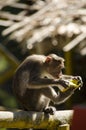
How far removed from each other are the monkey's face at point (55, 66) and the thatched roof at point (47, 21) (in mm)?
2594

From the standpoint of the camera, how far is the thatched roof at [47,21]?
1126 cm

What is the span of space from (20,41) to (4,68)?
5.63ft

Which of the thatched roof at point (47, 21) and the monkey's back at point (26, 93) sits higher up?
the monkey's back at point (26, 93)

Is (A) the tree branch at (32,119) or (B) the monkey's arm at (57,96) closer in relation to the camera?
(A) the tree branch at (32,119)

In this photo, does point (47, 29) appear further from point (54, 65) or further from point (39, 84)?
point (39, 84)

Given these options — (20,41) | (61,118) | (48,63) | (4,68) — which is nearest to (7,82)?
(4,68)

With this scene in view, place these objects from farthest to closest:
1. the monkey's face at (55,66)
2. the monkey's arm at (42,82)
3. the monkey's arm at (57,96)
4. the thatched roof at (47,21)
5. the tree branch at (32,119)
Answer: the thatched roof at (47,21)
the monkey's face at (55,66)
the monkey's arm at (57,96)
the monkey's arm at (42,82)
the tree branch at (32,119)

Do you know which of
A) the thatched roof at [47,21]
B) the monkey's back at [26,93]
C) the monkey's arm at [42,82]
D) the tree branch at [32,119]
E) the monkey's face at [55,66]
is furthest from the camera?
the thatched roof at [47,21]

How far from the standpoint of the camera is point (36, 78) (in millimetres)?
7879

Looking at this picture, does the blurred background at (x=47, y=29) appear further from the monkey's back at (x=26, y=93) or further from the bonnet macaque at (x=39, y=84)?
the monkey's back at (x=26, y=93)

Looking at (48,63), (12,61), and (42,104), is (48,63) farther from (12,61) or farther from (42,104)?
(12,61)

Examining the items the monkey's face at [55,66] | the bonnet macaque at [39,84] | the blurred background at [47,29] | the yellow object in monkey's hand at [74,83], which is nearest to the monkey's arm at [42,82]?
the bonnet macaque at [39,84]

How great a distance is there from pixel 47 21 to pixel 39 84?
4135mm

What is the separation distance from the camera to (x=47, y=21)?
11602 mm
